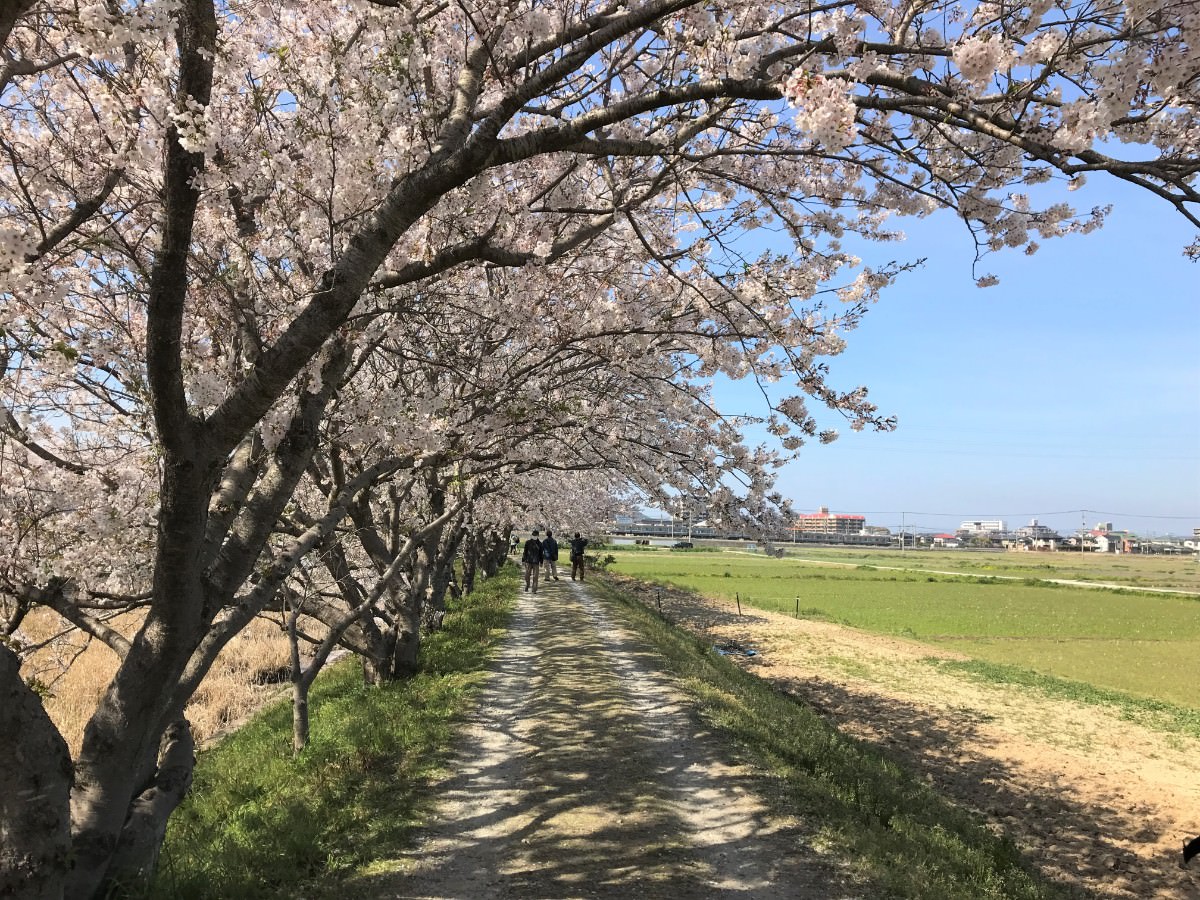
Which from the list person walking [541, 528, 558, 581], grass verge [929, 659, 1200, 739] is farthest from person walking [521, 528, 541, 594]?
grass verge [929, 659, 1200, 739]

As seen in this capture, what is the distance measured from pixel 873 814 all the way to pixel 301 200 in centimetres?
743

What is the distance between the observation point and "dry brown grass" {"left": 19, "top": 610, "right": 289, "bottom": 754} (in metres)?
11.5

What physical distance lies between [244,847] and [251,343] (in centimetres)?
394

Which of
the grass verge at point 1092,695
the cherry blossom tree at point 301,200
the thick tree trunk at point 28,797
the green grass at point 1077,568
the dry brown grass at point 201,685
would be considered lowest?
the green grass at point 1077,568

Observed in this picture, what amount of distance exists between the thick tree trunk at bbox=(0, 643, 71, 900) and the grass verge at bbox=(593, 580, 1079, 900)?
5000 millimetres

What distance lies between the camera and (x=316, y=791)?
654cm

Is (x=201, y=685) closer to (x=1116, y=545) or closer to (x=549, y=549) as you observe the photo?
(x=549, y=549)

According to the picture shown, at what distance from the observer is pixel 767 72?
404 centimetres

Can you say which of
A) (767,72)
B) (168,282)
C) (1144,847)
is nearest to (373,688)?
(168,282)

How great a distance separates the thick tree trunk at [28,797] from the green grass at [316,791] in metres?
1.39

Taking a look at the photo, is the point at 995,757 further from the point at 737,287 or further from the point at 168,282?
the point at 168,282

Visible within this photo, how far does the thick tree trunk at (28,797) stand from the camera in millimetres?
2980

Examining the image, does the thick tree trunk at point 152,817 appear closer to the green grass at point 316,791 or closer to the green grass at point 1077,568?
the green grass at point 316,791

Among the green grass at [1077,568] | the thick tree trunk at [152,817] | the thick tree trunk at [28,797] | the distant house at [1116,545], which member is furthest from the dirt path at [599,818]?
the distant house at [1116,545]
